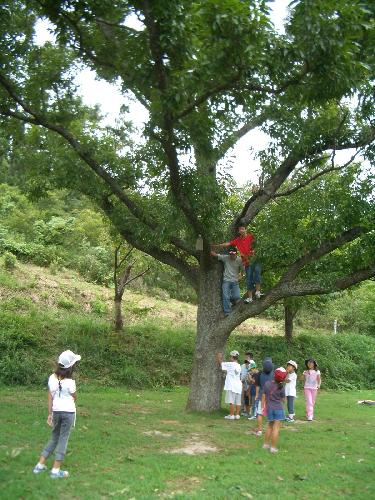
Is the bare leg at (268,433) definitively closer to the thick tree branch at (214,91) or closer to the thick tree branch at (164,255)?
the thick tree branch at (164,255)

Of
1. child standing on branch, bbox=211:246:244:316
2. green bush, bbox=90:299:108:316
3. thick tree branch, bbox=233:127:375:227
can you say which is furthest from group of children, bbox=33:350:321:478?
green bush, bbox=90:299:108:316

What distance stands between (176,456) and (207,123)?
5467 mm

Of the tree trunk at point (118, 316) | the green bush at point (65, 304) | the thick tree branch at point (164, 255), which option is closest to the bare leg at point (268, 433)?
the thick tree branch at point (164, 255)

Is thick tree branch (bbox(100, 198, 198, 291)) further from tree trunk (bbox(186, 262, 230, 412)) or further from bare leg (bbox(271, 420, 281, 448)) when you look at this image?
bare leg (bbox(271, 420, 281, 448))

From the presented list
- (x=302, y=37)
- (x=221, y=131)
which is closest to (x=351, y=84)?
(x=302, y=37)

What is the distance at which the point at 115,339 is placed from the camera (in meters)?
18.4

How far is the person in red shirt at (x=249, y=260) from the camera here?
1265cm

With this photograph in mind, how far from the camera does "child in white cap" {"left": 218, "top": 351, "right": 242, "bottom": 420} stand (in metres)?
12.3

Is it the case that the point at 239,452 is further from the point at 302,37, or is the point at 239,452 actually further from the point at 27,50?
the point at 27,50

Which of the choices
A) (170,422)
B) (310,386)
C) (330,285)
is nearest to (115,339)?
(170,422)

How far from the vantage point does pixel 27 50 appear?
11.8 meters

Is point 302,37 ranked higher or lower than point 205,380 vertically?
higher

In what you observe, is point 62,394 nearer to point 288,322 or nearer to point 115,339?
point 115,339

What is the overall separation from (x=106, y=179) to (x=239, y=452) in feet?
20.0
